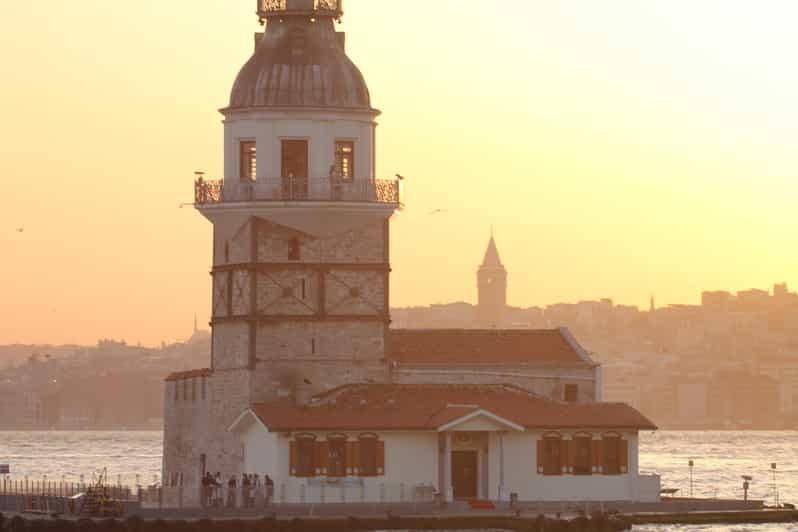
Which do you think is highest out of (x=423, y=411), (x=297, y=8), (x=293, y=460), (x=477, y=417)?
(x=297, y=8)

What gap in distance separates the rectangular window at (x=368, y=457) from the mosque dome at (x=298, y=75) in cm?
1102

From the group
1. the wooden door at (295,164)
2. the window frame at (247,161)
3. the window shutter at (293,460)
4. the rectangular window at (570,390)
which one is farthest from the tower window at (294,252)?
the rectangular window at (570,390)

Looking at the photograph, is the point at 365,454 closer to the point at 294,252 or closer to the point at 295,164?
the point at 294,252

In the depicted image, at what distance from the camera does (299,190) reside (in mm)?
84438

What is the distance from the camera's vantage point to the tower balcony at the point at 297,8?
86000mm

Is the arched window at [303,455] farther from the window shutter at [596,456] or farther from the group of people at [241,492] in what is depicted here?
the window shutter at [596,456]

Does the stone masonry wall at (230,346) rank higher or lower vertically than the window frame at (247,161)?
lower

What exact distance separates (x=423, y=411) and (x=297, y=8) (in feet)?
43.8

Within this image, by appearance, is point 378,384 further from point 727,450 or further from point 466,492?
point 727,450

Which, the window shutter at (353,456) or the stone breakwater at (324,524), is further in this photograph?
the window shutter at (353,456)

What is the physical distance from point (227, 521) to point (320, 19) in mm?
19370

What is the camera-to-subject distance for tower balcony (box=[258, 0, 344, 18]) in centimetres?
8600

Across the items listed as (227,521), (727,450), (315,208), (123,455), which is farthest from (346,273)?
(727,450)

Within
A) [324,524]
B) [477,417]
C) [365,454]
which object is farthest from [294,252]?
[324,524]
